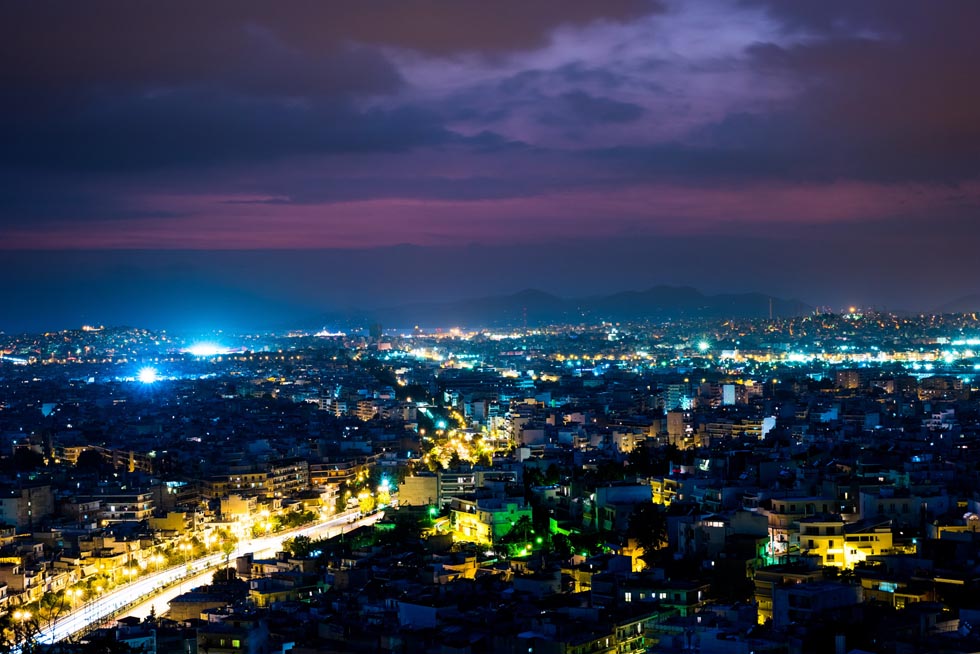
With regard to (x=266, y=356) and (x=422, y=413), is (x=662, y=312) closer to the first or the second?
(x=266, y=356)

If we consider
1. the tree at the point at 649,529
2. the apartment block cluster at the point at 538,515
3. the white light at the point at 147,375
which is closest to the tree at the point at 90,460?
the apartment block cluster at the point at 538,515

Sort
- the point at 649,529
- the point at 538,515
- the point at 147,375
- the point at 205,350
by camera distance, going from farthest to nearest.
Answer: the point at 205,350, the point at 147,375, the point at 538,515, the point at 649,529

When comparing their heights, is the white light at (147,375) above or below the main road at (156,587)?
above

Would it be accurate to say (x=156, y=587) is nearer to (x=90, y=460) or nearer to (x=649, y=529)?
(x=649, y=529)

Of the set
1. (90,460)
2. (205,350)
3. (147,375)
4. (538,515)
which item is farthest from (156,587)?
(205,350)

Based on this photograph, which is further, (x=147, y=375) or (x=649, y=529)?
(x=147, y=375)

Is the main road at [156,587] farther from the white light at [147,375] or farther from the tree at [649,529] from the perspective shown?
the white light at [147,375]

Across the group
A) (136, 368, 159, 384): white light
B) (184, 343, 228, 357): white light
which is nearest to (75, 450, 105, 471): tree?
(136, 368, 159, 384): white light
